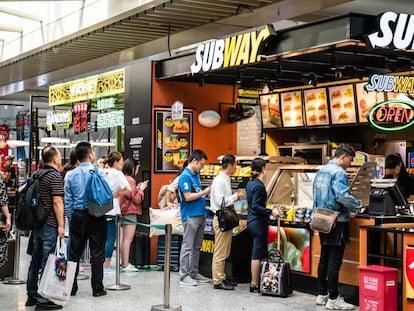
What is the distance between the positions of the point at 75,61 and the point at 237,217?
6989 millimetres

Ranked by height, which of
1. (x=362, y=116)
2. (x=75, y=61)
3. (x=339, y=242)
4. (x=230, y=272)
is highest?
(x=75, y=61)

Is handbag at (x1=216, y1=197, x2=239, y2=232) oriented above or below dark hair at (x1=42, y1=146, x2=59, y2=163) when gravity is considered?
below

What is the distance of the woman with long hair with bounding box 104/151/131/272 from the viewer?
8.71 m

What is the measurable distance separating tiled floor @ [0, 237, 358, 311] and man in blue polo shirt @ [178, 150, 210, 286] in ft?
0.85

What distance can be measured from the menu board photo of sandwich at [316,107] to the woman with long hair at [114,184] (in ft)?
11.6

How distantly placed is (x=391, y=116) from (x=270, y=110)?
3458 mm

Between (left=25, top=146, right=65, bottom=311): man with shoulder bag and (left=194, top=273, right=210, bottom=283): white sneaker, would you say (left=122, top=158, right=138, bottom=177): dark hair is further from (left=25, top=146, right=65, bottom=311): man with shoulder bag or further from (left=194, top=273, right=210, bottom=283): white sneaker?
(left=25, top=146, right=65, bottom=311): man with shoulder bag

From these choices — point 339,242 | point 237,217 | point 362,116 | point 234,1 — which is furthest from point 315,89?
point 339,242

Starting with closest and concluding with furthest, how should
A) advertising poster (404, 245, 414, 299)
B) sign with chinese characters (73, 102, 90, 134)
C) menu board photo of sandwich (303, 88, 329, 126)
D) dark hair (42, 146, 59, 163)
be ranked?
advertising poster (404, 245, 414, 299)
dark hair (42, 146, 59, 163)
menu board photo of sandwich (303, 88, 329, 126)
sign with chinese characters (73, 102, 90, 134)

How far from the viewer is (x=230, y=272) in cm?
855

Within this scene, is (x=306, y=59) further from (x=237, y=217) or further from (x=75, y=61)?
(x=75, y=61)

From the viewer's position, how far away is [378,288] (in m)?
6.50

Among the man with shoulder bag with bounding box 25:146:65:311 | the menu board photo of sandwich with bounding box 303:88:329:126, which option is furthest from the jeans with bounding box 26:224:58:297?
the menu board photo of sandwich with bounding box 303:88:329:126

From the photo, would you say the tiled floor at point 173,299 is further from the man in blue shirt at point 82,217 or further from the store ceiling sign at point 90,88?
the store ceiling sign at point 90,88
